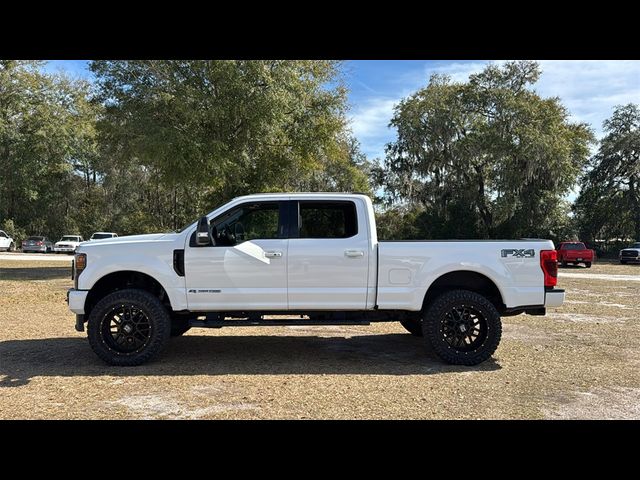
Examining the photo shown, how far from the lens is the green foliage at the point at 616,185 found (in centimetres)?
3969

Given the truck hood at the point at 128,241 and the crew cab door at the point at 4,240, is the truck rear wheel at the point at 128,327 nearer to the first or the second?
the truck hood at the point at 128,241

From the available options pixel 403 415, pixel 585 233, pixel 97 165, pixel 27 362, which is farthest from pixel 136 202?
pixel 403 415

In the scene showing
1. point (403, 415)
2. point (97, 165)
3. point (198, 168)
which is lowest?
point (403, 415)

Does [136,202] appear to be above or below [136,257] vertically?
above

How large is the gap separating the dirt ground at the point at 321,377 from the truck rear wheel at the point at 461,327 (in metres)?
0.19

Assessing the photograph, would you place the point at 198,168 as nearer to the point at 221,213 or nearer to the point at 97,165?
the point at 221,213

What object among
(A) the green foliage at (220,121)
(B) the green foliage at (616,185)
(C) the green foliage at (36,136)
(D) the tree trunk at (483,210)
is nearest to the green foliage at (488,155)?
(D) the tree trunk at (483,210)

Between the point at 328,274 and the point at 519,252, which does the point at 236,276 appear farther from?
the point at 519,252

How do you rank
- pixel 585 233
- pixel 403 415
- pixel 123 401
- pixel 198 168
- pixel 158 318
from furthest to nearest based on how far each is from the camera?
pixel 585 233 → pixel 198 168 → pixel 158 318 → pixel 123 401 → pixel 403 415

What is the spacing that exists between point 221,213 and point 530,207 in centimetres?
3260

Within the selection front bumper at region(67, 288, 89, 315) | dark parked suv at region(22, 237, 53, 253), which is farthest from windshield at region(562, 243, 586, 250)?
dark parked suv at region(22, 237, 53, 253)

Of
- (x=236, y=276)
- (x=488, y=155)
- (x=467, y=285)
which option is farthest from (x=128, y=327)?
(x=488, y=155)

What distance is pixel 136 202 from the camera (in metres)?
49.7

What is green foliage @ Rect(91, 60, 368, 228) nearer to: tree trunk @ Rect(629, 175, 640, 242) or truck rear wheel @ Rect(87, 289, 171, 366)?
truck rear wheel @ Rect(87, 289, 171, 366)
